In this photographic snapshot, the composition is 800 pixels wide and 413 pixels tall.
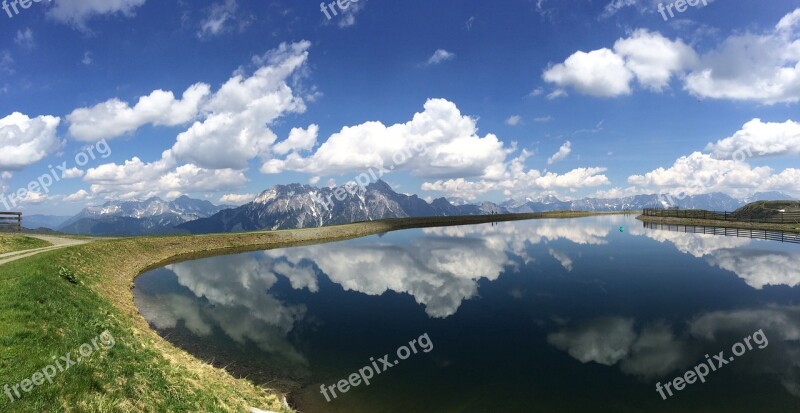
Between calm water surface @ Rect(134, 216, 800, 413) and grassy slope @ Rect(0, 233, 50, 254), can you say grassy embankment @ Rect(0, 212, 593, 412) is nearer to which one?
calm water surface @ Rect(134, 216, 800, 413)

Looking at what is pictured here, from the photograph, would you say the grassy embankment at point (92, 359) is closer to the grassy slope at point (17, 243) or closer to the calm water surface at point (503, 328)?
the calm water surface at point (503, 328)

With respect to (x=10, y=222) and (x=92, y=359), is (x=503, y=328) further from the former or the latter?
(x=10, y=222)

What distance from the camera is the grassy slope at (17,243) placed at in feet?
141

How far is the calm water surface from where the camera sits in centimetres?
1855

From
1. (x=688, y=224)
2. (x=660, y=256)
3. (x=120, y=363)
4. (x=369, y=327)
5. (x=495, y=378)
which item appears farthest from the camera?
(x=688, y=224)

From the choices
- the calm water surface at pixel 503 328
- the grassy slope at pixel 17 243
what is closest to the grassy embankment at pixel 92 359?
the calm water surface at pixel 503 328

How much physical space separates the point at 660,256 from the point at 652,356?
1783 inches

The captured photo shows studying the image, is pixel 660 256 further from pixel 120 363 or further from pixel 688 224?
pixel 688 224

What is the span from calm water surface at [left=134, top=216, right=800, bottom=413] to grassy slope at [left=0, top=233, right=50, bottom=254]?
515 inches

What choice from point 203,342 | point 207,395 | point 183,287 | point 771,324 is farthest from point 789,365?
point 183,287

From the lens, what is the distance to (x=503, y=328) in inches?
1091

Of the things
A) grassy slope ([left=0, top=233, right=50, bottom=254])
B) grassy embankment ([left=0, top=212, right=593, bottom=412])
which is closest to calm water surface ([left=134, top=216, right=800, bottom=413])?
grassy embankment ([left=0, top=212, right=593, bottom=412])

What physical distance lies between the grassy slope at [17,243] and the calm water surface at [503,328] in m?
13.1

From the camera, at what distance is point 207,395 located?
645 inches
